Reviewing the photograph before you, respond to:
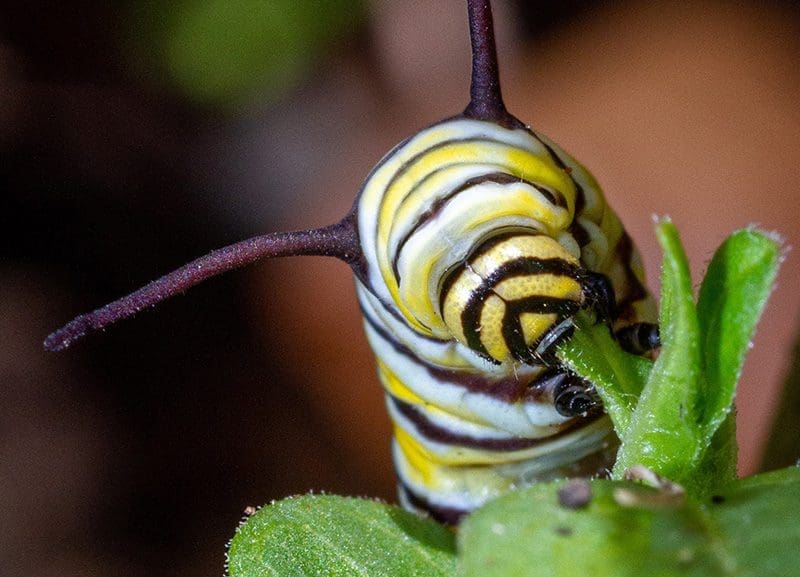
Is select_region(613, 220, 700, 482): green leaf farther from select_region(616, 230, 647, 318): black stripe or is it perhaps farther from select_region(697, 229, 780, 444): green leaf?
select_region(616, 230, 647, 318): black stripe

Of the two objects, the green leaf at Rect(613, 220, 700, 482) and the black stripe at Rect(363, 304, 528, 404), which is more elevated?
the green leaf at Rect(613, 220, 700, 482)

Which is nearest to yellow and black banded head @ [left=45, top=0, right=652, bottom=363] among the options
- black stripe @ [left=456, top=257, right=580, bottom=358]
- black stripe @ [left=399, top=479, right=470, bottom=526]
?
black stripe @ [left=456, top=257, right=580, bottom=358]

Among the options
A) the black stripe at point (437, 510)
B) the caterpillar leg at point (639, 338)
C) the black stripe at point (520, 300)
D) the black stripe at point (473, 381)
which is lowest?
the black stripe at point (437, 510)

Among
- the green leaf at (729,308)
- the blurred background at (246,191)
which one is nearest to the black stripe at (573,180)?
the green leaf at (729,308)

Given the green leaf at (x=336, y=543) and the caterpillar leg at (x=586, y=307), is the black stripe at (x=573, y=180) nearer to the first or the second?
the caterpillar leg at (x=586, y=307)

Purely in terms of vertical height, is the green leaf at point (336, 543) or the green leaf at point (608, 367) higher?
the green leaf at point (608, 367)

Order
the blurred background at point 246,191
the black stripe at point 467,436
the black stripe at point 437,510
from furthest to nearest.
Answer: the blurred background at point 246,191, the black stripe at point 437,510, the black stripe at point 467,436
